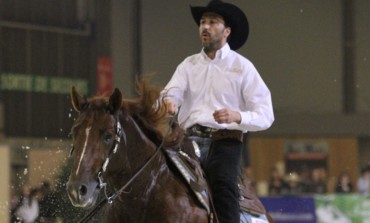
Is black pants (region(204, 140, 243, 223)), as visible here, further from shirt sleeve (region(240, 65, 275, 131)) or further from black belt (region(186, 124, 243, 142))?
shirt sleeve (region(240, 65, 275, 131))

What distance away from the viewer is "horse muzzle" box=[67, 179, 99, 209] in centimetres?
517

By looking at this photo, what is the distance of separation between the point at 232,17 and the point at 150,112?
37.2 inches

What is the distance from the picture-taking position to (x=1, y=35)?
19031 mm

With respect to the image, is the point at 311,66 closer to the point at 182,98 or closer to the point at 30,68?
the point at 30,68

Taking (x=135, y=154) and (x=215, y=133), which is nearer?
(x=135, y=154)

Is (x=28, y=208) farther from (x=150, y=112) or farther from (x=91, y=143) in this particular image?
(x=91, y=143)

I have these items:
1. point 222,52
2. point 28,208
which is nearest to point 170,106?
point 222,52

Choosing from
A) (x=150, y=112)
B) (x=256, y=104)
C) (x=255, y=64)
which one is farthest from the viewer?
(x=255, y=64)

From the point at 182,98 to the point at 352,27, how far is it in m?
15.0

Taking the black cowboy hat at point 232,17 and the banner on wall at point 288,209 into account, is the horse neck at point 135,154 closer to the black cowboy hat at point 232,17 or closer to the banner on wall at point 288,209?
the black cowboy hat at point 232,17

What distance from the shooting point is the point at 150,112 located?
5922 millimetres

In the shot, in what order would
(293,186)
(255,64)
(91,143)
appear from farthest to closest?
(255,64) < (293,186) < (91,143)

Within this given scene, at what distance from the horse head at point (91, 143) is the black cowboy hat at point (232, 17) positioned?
1.16 metres

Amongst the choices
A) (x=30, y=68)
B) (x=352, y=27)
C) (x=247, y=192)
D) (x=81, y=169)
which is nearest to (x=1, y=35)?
Answer: (x=30, y=68)
